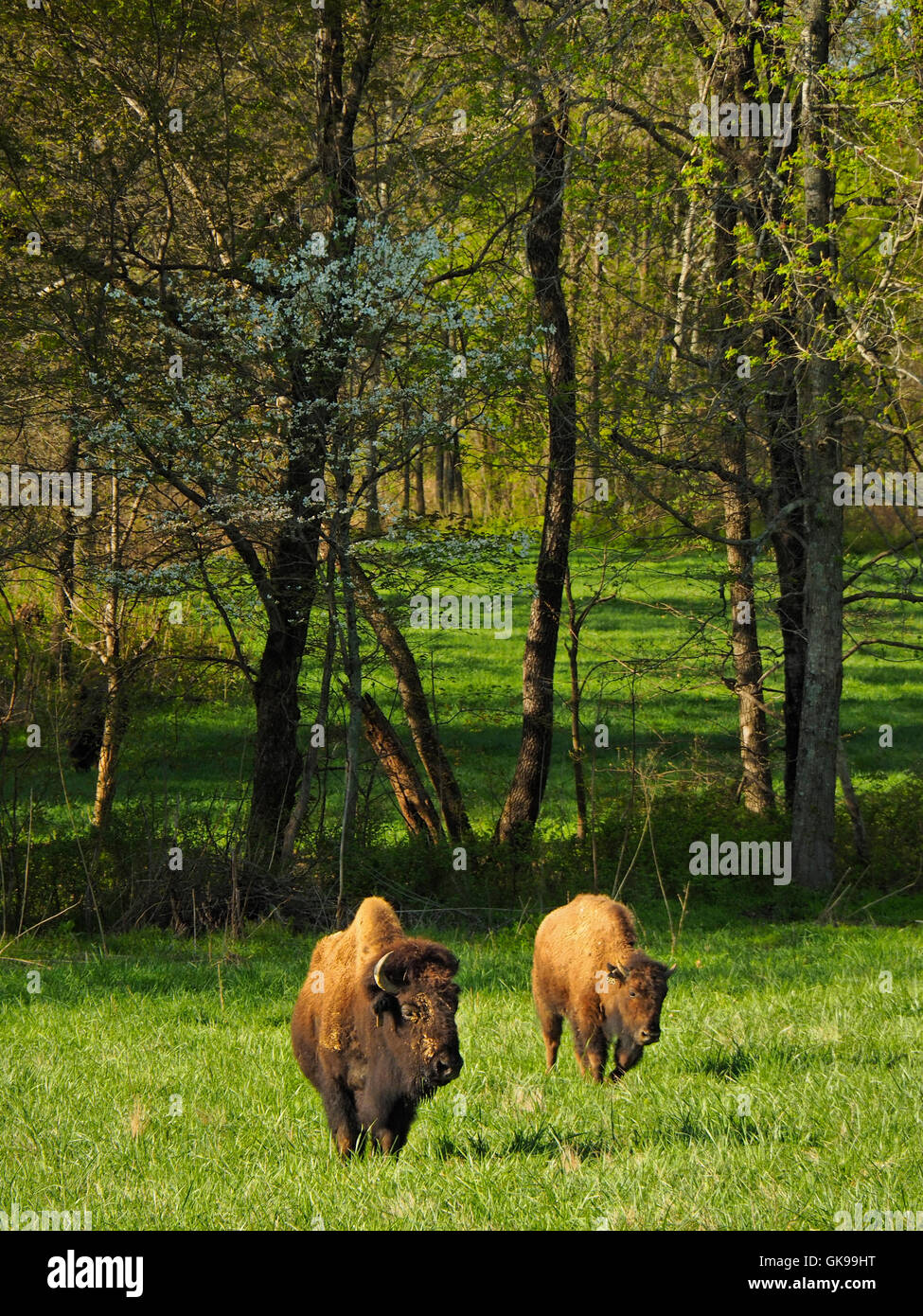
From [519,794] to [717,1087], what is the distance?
1149cm

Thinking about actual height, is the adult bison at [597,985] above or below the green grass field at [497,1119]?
above

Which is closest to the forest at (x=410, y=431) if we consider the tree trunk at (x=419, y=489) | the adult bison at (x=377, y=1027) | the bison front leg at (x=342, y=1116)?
the tree trunk at (x=419, y=489)

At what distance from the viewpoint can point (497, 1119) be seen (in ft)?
20.0

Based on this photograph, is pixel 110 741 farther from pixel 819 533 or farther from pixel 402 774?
pixel 819 533

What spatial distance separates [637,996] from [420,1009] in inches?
87.5

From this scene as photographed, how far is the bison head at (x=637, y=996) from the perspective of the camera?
6613mm

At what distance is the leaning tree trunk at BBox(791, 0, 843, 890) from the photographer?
46.5ft

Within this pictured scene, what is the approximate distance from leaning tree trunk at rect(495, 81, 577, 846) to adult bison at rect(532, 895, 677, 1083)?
9352 millimetres

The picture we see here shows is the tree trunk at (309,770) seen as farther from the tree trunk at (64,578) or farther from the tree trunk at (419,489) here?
the tree trunk at (64,578)

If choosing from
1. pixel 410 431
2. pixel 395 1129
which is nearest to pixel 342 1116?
pixel 395 1129

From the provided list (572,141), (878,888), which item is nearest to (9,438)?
(572,141)

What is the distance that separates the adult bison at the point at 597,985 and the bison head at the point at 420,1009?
2.04 meters

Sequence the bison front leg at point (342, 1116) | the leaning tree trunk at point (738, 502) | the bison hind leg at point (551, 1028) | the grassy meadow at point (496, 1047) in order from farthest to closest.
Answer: the leaning tree trunk at point (738, 502), the bison hind leg at point (551, 1028), the bison front leg at point (342, 1116), the grassy meadow at point (496, 1047)

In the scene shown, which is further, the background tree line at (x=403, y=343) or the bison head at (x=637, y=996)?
the background tree line at (x=403, y=343)
